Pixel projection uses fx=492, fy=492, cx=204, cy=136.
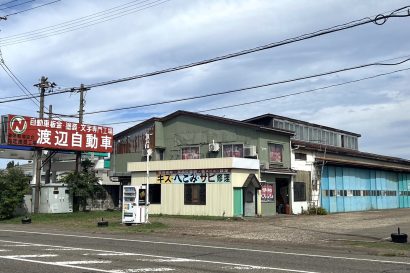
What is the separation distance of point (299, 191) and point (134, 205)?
16.7 meters

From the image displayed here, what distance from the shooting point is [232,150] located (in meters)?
37.1

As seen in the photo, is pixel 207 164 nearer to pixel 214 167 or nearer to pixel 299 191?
pixel 214 167

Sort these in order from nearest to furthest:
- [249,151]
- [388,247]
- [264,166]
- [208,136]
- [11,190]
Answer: [388,247] < [11,190] < [249,151] < [264,166] < [208,136]

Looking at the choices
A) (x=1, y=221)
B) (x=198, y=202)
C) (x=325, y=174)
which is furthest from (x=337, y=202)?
(x=1, y=221)

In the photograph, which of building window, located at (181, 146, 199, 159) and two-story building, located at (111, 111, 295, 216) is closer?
two-story building, located at (111, 111, 295, 216)

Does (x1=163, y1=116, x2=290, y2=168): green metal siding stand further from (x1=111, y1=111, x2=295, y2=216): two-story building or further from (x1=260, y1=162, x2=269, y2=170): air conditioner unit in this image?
(x1=260, y1=162, x2=269, y2=170): air conditioner unit

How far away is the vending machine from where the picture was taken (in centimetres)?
2667

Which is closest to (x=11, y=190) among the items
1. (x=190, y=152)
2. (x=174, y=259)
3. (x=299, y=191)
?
(x=190, y=152)

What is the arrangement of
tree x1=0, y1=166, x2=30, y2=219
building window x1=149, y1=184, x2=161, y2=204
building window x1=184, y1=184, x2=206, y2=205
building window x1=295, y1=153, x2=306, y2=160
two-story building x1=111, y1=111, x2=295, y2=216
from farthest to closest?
building window x1=295, y1=153, x2=306, y2=160 → building window x1=149, y1=184, x2=161, y2=204 → building window x1=184, y1=184, x2=206, y2=205 → two-story building x1=111, y1=111, x2=295, y2=216 → tree x1=0, y1=166, x2=30, y2=219

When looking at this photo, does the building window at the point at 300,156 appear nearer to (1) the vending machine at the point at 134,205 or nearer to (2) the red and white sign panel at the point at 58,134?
(2) the red and white sign panel at the point at 58,134

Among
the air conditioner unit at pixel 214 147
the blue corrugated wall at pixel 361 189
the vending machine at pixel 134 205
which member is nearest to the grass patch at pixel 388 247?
the vending machine at pixel 134 205

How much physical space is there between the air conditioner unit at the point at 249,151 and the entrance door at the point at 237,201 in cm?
314

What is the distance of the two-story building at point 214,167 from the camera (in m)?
33.4

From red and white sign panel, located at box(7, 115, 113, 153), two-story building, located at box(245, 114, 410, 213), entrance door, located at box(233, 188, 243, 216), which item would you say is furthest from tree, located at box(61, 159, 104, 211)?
two-story building, located at box(245, 114, 410, 213)
